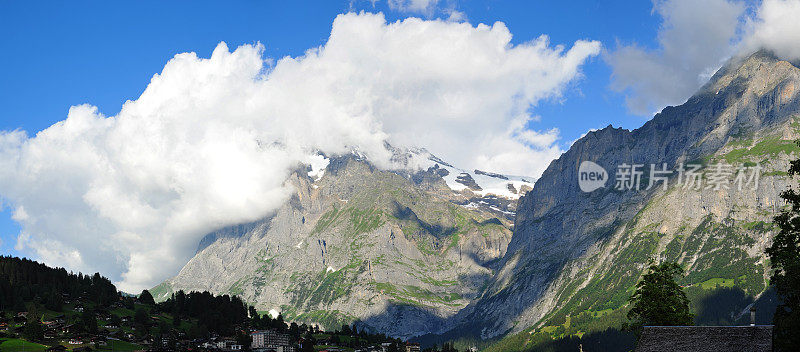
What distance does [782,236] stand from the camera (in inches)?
1989

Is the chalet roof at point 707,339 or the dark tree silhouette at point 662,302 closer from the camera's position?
the chalet roof at point 707,339

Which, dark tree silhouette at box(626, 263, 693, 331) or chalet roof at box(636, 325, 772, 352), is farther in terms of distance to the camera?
dark tree silhouette at box(626, 263, 693, 331)

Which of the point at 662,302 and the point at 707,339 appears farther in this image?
the point at 662,302

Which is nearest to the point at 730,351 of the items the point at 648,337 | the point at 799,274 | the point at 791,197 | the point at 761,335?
the point at 761,335

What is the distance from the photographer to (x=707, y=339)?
5509 cm

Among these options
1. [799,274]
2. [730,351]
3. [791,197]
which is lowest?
[730,351]

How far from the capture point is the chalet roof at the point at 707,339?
53781 millimetres

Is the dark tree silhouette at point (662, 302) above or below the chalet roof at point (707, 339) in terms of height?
above

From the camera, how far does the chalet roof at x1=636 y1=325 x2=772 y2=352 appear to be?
53.8 metres

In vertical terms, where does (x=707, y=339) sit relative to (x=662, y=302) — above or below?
below

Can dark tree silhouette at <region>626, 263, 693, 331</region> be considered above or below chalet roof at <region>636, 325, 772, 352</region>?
above

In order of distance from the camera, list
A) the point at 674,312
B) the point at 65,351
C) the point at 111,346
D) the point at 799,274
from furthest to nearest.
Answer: the point at 111,346 < the point at 65,351 < the point at 674,312 < the point at 799,274

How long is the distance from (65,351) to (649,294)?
15614cm

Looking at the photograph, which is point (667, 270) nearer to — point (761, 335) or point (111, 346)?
point (761, 335)
